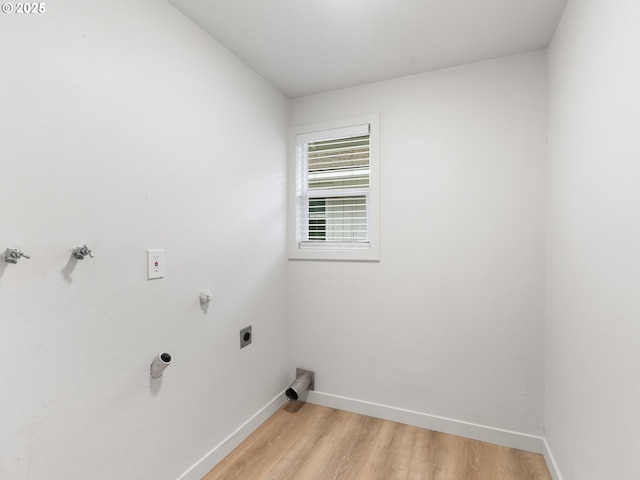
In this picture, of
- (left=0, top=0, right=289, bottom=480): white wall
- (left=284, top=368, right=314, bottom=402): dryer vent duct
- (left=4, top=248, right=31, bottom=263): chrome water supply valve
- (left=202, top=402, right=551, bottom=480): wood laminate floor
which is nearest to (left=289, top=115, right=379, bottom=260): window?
(left=0, top=0, right=289, bottom=480): white wall

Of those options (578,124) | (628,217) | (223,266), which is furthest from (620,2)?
(223,266)

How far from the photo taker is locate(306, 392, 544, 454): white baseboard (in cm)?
199

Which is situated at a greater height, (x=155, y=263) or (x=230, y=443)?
(x=155, y=263)

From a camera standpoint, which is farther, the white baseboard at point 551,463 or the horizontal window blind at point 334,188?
the horizontal window blind at point 334,188

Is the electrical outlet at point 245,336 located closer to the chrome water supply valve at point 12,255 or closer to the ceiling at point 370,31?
the chrome water supply valve at point 12,255

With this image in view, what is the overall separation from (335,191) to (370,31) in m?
1.11

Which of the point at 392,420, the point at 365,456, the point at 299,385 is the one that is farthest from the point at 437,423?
the point at 299,385

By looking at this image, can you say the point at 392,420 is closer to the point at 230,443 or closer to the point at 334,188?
the point at 230,443

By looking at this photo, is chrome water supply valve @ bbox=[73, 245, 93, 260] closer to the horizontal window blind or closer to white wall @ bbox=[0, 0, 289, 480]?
white wall @ bbox=[0, 0, 289, 480]

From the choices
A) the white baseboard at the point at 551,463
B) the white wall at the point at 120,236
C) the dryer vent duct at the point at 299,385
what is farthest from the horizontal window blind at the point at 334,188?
the white baseboard at the point at 551,463

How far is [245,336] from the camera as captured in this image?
2.13 metres

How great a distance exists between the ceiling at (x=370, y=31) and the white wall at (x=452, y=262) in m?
0.20

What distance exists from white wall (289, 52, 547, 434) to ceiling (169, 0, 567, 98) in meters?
0.20

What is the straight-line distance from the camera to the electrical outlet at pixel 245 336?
2.10 m
